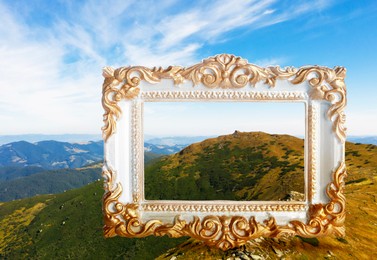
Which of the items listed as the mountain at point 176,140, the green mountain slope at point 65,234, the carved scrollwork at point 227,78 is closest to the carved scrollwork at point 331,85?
the carved scrollwork at point 227,78

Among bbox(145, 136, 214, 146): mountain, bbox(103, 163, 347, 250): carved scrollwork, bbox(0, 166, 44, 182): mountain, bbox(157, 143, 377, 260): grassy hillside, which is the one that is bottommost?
bbox(0, 166, 44, 182): mountain

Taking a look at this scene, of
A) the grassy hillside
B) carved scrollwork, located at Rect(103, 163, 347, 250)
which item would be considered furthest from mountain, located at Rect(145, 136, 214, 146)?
the grassy hillside

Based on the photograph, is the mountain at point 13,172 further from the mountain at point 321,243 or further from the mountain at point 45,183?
the mountain at point 321,243

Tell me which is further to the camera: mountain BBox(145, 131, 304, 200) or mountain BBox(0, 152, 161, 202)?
mountain BBox(0, 152, 161, 202)

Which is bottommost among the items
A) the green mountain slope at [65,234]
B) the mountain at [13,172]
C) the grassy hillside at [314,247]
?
the mountain at [13,172]

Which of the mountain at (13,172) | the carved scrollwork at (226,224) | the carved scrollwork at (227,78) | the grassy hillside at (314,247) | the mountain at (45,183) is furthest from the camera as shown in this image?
the mountain at (13,172)

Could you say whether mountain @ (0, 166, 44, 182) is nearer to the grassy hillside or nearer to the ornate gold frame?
the ornate gold frame

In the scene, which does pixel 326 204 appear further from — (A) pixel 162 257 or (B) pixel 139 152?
(B) pixel 139 152
